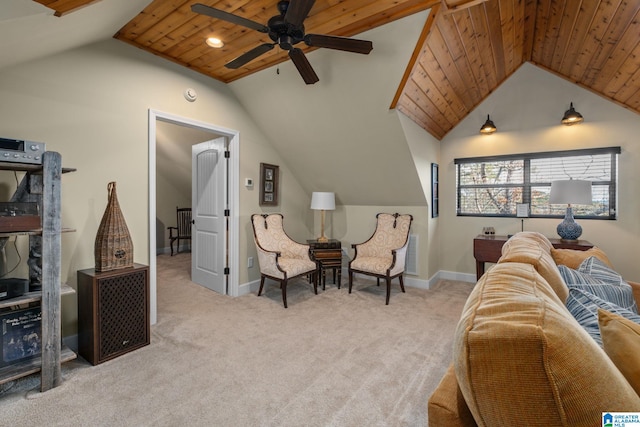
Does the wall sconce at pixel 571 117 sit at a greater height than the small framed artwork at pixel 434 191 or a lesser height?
greater

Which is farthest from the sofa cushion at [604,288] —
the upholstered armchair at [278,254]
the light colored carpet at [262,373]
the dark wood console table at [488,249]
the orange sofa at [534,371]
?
the upholstered armchair at [278,254]

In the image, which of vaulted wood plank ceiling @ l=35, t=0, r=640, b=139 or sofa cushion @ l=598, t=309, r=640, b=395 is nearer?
sofa cushion @ l=598, t=309, r=640, b=395

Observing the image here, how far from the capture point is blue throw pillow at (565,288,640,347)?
1028mm

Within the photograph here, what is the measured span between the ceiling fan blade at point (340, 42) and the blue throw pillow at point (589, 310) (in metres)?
1.85

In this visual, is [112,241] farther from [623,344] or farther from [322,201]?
[623,344]

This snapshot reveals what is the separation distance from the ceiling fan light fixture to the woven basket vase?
145 cm

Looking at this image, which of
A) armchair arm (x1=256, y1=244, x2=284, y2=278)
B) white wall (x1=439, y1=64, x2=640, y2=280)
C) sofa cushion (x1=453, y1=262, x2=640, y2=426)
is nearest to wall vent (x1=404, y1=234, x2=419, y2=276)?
white wall (x1=439, y1=64, x2=640, y2=280)

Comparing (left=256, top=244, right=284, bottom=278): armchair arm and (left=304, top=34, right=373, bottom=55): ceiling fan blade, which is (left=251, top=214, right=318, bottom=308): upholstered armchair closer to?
(left=256, top=244, right=284, bottom=278): armchair arm

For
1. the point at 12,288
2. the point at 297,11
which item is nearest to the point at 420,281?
the point at 297,11

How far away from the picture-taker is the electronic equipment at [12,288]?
5.86 feet

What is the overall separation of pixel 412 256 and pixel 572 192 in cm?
194

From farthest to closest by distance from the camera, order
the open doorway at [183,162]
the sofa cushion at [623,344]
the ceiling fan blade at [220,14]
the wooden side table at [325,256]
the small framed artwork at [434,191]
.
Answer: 1. the small framed artwork at [434,191]
2. the wooden side table at [325,256]
3. the open doorway at [183,162]
4. the ceiling fan blade at [220,14]
5. the sofa cushion at [623,344]

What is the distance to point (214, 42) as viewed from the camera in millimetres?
2670

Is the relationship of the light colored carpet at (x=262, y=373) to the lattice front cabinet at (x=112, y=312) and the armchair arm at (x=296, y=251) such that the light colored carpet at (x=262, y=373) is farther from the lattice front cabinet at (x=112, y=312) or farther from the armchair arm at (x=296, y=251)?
the armchair arm at (x=296, y=251)
